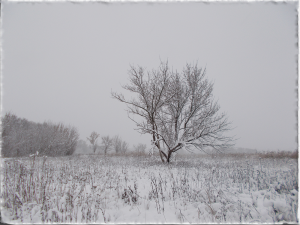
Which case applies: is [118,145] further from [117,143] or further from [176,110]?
[176,110]

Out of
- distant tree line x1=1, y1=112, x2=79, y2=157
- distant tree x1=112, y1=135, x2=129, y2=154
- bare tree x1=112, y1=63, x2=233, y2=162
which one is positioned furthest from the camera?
distant tree x1=112, y1=135, x2=129, y2=154

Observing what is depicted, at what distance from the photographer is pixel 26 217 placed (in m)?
2.56

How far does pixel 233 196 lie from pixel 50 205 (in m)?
4.23

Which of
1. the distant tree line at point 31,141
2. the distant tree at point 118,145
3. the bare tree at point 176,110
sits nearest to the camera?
the bare tree at point 176,110

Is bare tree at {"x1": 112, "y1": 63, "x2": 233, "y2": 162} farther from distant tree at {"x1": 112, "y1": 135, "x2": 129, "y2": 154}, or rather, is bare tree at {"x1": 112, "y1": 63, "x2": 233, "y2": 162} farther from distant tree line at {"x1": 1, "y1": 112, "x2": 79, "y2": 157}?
distant tree at {"x1": 112, "y1": 135, "x2": 129, "y2": 154}

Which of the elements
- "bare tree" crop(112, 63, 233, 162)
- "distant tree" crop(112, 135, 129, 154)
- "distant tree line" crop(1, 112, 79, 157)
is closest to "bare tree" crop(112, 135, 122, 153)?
"distant tree" crop(112, 135, 129, 154)

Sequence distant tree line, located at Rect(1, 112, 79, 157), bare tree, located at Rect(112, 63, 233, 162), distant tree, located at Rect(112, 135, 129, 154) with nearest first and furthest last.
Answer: bare tree, located at Rect(112, 63, 233, 162) → distant tree line, located at Rect(1, 112, 79, 157) → distant tree, located at Rect(112, 135, 129, 154)

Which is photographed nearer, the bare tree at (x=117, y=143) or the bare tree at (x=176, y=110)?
the bare tree at (x=176, y=110)

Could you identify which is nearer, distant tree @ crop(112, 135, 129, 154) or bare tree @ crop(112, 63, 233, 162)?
bare tree @ crop(112, 63, 233, 162)

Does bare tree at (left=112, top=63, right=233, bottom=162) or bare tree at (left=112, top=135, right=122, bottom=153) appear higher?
bare tree at (left=112, top=63, right=233, bottom=162)

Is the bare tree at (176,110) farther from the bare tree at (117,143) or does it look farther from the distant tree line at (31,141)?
the bare tree at (117,143)

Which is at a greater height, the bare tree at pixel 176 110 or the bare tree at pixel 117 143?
the bare tree at pixel 176 110

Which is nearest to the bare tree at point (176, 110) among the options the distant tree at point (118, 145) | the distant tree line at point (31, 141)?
the distant tree line at point (31, 141)

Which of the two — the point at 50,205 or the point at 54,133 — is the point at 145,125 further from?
the point at 54,133
